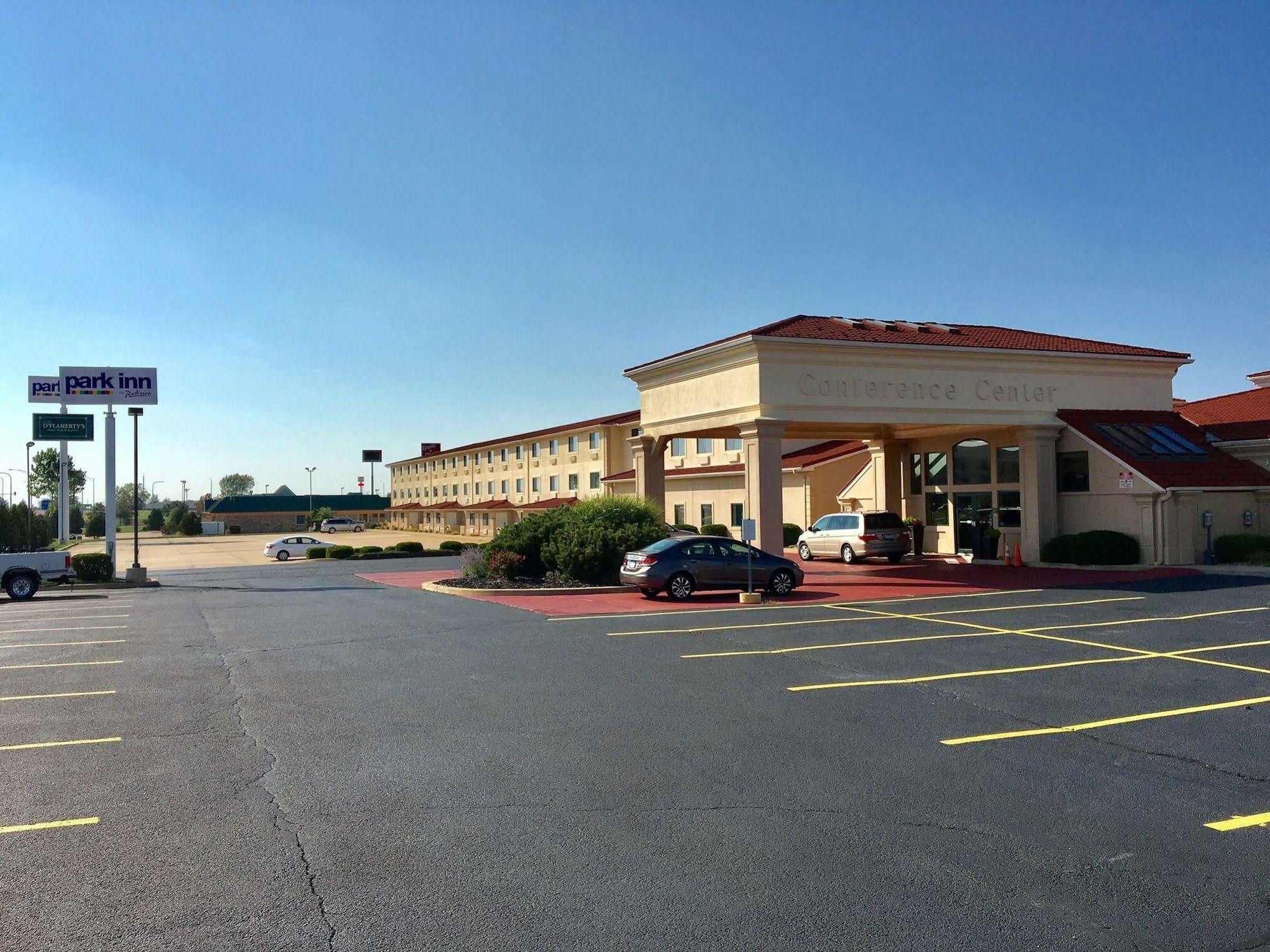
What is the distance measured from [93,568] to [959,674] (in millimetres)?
33121

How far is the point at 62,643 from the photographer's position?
16.5 m

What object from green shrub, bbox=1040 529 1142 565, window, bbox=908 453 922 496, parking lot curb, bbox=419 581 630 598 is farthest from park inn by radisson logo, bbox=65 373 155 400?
green shrub, bbox=1040 529 1142 565

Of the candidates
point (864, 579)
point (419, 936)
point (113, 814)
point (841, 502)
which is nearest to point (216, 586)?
point (864, 579)

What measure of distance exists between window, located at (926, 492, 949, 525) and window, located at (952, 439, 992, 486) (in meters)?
0.96

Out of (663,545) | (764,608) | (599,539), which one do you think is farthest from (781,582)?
(599,539)

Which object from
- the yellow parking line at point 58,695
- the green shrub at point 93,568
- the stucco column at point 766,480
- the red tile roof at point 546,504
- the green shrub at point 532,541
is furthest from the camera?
the red tile roof at point 546,504

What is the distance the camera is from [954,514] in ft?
112

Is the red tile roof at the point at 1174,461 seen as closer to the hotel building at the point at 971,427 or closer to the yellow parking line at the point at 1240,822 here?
the hotel building at the point at 971,427

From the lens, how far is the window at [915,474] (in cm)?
3594

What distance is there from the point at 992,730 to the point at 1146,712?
77.7 inches

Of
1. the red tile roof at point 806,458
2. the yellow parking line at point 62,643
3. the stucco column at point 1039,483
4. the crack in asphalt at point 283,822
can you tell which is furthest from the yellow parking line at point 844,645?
the red tile roof at point 806,458

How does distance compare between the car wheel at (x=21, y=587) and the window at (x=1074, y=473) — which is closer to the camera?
the car wheel at (x=21, y=587)

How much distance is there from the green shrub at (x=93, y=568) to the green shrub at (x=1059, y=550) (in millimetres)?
31953

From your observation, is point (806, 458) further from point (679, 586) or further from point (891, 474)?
point (679, 586)
